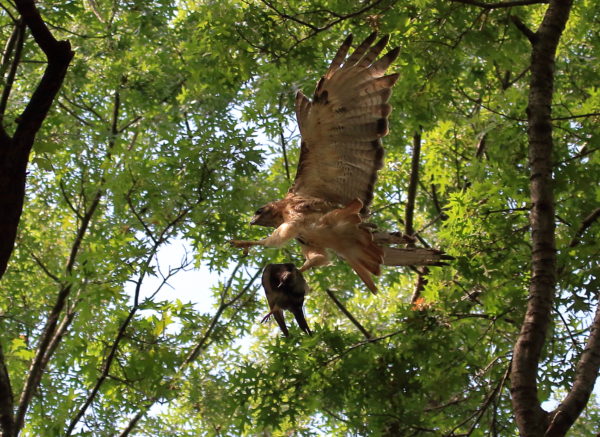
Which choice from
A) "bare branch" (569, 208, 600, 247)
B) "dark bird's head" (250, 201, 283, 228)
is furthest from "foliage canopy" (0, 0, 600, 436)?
"dark bird's head" (250, 201, 283, 228)

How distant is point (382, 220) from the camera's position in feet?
32.9

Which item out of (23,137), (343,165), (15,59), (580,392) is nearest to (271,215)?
(343,165)

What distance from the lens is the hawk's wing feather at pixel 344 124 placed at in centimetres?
504

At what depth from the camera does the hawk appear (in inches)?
177

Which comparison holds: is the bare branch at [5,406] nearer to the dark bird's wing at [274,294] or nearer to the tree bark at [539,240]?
the dark bird's wing at [274,294]

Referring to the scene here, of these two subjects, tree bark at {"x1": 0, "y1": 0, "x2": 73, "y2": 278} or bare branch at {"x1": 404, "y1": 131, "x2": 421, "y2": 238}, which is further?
bare branch at {"x1": 404, "y1": 131, "x2": 421, "y2": 238}

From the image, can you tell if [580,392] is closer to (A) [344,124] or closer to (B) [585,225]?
(B) [585,225]

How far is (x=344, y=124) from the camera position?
517 cm

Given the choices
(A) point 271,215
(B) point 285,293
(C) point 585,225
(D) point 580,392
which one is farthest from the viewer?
(C) point 585,225

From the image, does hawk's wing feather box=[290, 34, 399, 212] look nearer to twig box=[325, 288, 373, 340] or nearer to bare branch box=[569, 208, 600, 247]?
bare branch box=[569, 208, 600, 247]

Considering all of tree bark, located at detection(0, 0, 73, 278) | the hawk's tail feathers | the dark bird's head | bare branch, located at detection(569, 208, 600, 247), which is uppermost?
bare branch, located at detection(569, 208, 600, 247)

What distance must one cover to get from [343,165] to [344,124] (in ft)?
0.93

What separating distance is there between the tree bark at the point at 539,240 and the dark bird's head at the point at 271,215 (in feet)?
5.04

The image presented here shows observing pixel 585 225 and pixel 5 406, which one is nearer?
pixel 585 225
